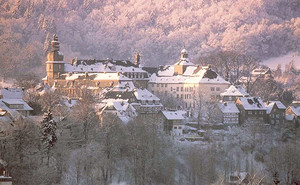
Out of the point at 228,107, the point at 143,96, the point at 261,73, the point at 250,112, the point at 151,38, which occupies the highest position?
the point at 151,38

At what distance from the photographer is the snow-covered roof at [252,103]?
11148 centimetres

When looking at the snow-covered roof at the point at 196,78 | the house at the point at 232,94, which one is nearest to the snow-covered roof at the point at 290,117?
the house at the point at 232,94

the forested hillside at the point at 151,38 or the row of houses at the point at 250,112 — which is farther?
the forested hillside at the point at 151,38

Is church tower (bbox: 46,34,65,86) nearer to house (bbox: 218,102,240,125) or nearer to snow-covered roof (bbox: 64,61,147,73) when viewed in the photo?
snow-covered roof (bbox: 64,61,147,73)

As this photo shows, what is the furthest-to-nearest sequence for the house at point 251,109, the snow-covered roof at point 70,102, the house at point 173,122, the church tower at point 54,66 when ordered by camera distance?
the church tower at point 54,66, the house at point 251,109, the snow-covered roof at point 70,102, the house at point 173,122

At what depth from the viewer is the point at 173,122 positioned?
342ft

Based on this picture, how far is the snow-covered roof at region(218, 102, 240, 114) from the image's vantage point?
10972cm

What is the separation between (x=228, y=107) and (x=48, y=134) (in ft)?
99.8

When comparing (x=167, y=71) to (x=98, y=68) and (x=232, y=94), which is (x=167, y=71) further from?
(x=232, y=94)

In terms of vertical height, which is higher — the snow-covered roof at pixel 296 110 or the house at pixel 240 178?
the snow-covered roof at pixel 296 110

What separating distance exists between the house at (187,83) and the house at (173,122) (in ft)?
41.9

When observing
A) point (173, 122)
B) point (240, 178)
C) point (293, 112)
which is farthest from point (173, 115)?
point (240, 178)

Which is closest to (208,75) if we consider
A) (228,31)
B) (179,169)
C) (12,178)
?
(179,169)

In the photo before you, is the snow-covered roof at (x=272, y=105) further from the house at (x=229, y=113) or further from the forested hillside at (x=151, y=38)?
the forested hillside at (x=151, y=38)
